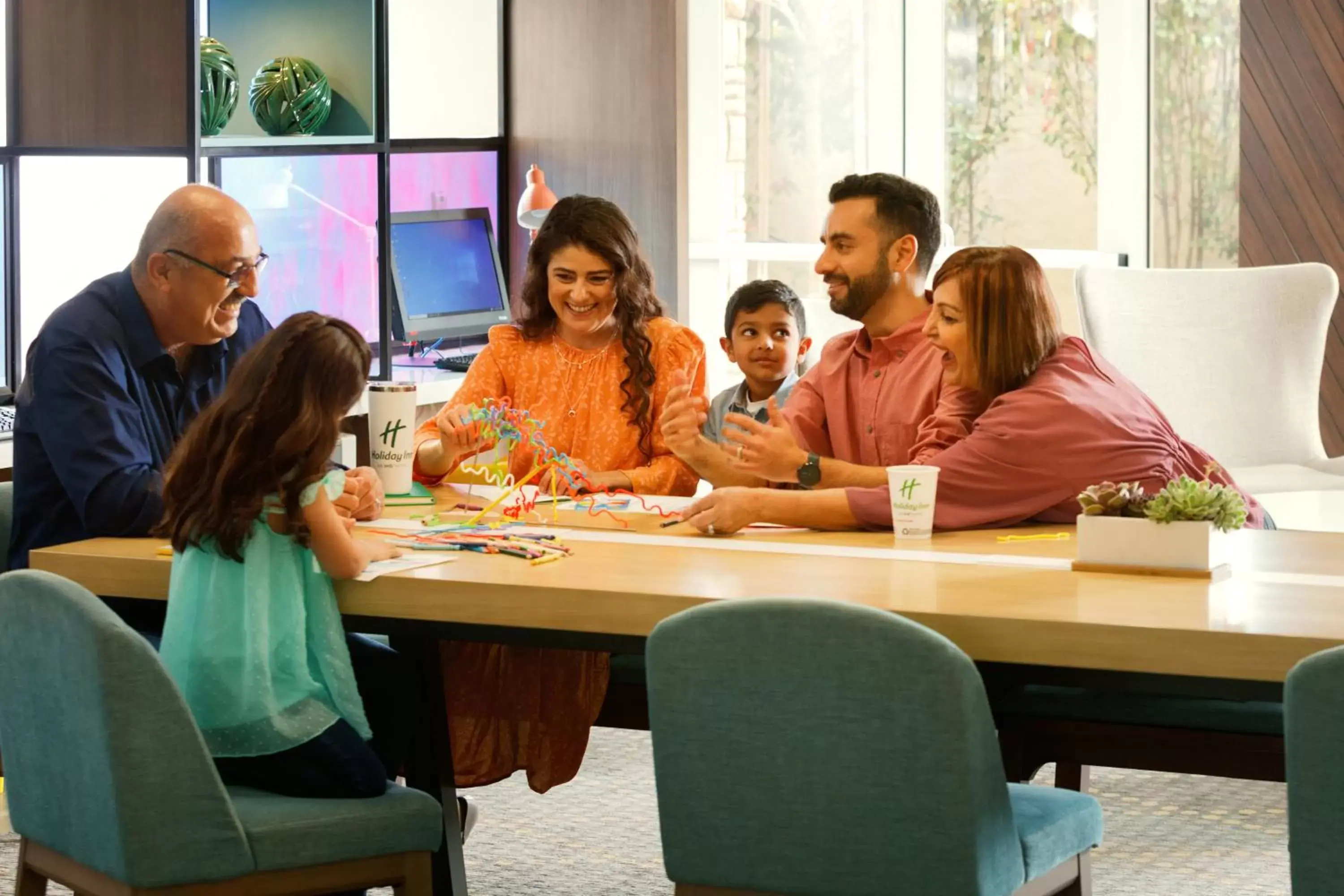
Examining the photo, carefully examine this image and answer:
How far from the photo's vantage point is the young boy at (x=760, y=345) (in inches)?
154

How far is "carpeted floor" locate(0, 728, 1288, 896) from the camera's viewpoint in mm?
3295

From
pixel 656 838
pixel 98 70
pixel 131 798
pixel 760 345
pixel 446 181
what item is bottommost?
pixel 656 838

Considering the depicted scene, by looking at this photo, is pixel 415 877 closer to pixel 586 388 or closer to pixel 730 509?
pixel 730 509

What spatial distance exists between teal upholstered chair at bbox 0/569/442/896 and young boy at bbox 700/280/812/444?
178 cm

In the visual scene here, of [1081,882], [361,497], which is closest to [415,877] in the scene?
[361,497]

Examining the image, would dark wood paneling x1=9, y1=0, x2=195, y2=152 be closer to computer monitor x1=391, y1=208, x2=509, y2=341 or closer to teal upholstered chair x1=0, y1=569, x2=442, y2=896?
computer monitor x1=391, y1=208, x2=509, y2=341

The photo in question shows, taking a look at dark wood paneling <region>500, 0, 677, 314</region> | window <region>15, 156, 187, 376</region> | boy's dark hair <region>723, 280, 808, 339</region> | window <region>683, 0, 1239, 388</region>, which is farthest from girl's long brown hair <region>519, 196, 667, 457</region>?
window <region>683, 0, 1239, 388</region>

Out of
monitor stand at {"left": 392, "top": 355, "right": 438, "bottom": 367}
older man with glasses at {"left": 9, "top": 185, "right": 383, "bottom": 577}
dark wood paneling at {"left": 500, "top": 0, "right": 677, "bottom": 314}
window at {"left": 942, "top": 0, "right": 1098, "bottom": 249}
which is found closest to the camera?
older man with glasses at {"left": 9, "top": 185, "right": 383, "bottom": 577}

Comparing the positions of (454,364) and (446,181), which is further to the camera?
(446,181)

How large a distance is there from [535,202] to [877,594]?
→ 350 cm

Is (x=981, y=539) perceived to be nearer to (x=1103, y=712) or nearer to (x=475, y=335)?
(x=1103, y=712)

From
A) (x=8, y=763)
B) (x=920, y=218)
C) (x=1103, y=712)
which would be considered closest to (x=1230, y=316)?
(x=920, y=218)

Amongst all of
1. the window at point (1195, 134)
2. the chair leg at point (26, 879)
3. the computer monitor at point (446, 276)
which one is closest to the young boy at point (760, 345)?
the chair leg at point (26, 879)

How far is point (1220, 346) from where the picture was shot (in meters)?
4.88
